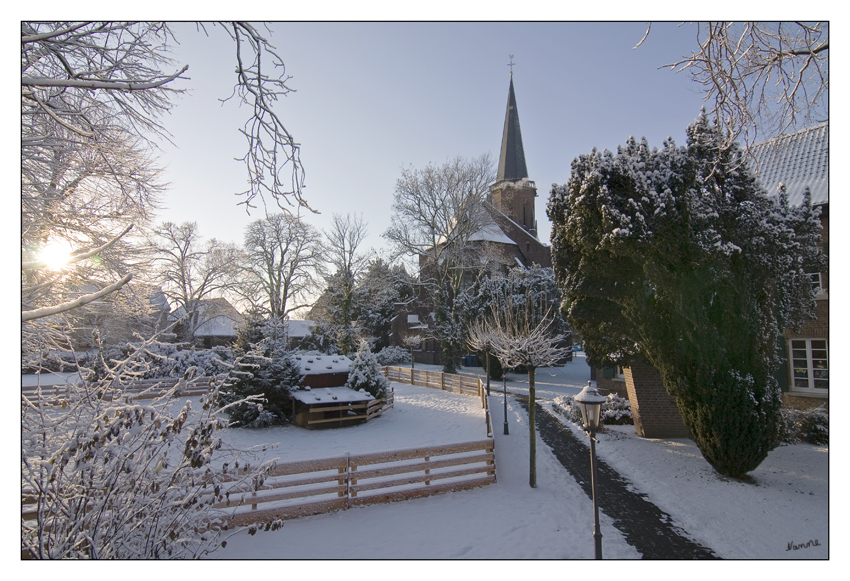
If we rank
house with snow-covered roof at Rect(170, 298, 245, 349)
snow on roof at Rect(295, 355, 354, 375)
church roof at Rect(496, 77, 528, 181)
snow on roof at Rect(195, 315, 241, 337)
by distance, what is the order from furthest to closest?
church roof at Rect(496, 77, 528, 181) → snow on roof at Rect(195, 315, 241, 337) → house with snow-covered roof at Rect(170, 298, 245, 349) → snow on roof at Rect(295, 355, 354, 375)

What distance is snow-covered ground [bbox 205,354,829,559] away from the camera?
5.89 meters

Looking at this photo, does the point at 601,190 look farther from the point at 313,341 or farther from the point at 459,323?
the point at 313,341

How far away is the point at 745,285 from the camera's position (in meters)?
8.48

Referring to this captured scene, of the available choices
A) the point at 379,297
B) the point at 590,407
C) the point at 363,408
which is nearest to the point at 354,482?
the point at 590,407

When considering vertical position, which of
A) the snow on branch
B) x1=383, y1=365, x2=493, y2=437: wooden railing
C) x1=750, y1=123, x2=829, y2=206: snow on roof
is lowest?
x1=383, y1=365, x2=493, y2=437: wooden railing

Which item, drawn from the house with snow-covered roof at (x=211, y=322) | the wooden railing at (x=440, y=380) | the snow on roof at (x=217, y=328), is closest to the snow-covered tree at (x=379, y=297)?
the wooden railing at (x=440, y=380)

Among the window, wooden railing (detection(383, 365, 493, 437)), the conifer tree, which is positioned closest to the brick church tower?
wooden railing (detection(383, 365, 493, 437))

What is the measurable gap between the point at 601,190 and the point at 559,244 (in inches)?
91.3

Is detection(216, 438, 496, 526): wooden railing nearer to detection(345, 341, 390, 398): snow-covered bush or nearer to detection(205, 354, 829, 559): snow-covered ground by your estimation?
detection(205, 354, 829, 559): snow-covered ground

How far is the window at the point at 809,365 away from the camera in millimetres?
10969

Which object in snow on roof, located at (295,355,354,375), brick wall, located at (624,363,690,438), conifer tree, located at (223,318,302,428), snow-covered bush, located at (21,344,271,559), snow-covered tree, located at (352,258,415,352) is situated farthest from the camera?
snow-covered tree, located at (352,258,415,352)

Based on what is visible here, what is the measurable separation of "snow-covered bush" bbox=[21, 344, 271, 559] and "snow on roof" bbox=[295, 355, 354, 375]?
10.6m

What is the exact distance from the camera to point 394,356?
34406 mm

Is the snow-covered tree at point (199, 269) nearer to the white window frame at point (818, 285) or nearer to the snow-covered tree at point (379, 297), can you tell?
the snow-covered tree at point (379, 297)
